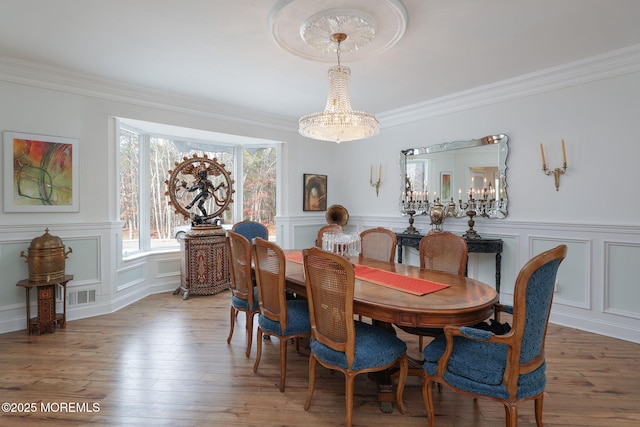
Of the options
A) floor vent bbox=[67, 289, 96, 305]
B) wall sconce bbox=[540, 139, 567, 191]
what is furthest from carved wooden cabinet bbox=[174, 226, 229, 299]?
wall sconce bbox=[540, 139, 567, 191]

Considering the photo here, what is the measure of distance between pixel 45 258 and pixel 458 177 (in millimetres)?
4701

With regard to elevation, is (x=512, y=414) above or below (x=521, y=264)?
below

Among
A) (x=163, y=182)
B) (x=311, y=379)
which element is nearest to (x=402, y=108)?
(x=163, y=182)

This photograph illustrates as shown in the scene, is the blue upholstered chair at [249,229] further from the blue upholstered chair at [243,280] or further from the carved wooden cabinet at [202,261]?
the carved wooden cabinet at [202,261]

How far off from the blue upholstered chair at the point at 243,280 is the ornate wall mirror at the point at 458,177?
9.04 ft

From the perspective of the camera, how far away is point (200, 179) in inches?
189

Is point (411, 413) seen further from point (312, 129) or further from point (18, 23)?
point (18, 23)

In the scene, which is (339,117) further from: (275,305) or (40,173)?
(40,173)

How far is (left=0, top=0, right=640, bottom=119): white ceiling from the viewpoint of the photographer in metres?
2.31

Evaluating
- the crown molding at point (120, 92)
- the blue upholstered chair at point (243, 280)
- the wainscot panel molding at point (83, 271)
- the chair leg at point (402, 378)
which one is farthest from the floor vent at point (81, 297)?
the chair leg at point (402, 378)

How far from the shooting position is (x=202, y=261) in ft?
14.7

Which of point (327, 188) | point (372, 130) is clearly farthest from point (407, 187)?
point (372, 130)

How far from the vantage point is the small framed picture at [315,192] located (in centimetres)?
553

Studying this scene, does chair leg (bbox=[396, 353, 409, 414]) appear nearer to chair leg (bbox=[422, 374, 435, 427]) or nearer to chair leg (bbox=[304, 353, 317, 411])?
chair leg (bbox=[422, 374, 435, 427])
